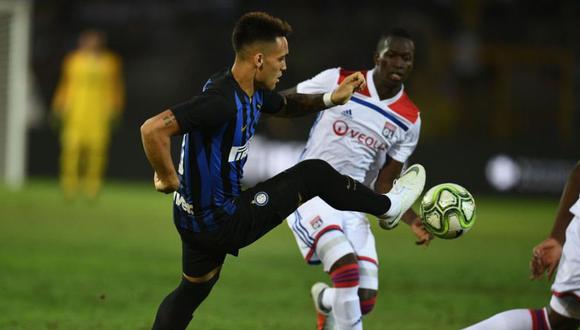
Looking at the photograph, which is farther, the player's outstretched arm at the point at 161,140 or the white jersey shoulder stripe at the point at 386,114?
the white jersey shoulder stripe at the point at 386,114

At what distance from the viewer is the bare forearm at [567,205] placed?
17.1 feet

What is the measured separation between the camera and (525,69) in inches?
880

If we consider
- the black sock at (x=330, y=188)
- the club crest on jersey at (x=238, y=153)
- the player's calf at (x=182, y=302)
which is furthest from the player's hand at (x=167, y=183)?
the black sock at (x=330, y=188)

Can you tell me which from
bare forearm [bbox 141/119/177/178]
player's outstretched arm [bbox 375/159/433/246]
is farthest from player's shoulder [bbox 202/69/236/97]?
player's outstretched arm [bbox 375/159/433/246]

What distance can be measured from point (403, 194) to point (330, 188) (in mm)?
600

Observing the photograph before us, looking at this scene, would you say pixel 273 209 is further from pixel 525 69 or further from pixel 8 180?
pixel 525 69

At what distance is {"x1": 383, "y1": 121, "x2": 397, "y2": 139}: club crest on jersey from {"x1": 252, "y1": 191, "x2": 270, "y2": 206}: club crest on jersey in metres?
Result: 1.55

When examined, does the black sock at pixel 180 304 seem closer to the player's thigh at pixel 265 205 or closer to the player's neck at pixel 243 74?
the player's thigh at pixel 265 205

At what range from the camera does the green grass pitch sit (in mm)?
8148

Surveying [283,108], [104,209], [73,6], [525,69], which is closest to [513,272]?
[283,108]

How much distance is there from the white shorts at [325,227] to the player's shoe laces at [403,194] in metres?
0.62

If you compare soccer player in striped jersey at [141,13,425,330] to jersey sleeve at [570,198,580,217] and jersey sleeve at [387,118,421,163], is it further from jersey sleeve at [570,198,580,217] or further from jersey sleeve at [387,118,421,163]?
jersey sleeve at [570,198,580,217]

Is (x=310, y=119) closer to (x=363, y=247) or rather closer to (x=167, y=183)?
(x=363, y=247)

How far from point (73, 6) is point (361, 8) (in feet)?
21.7
